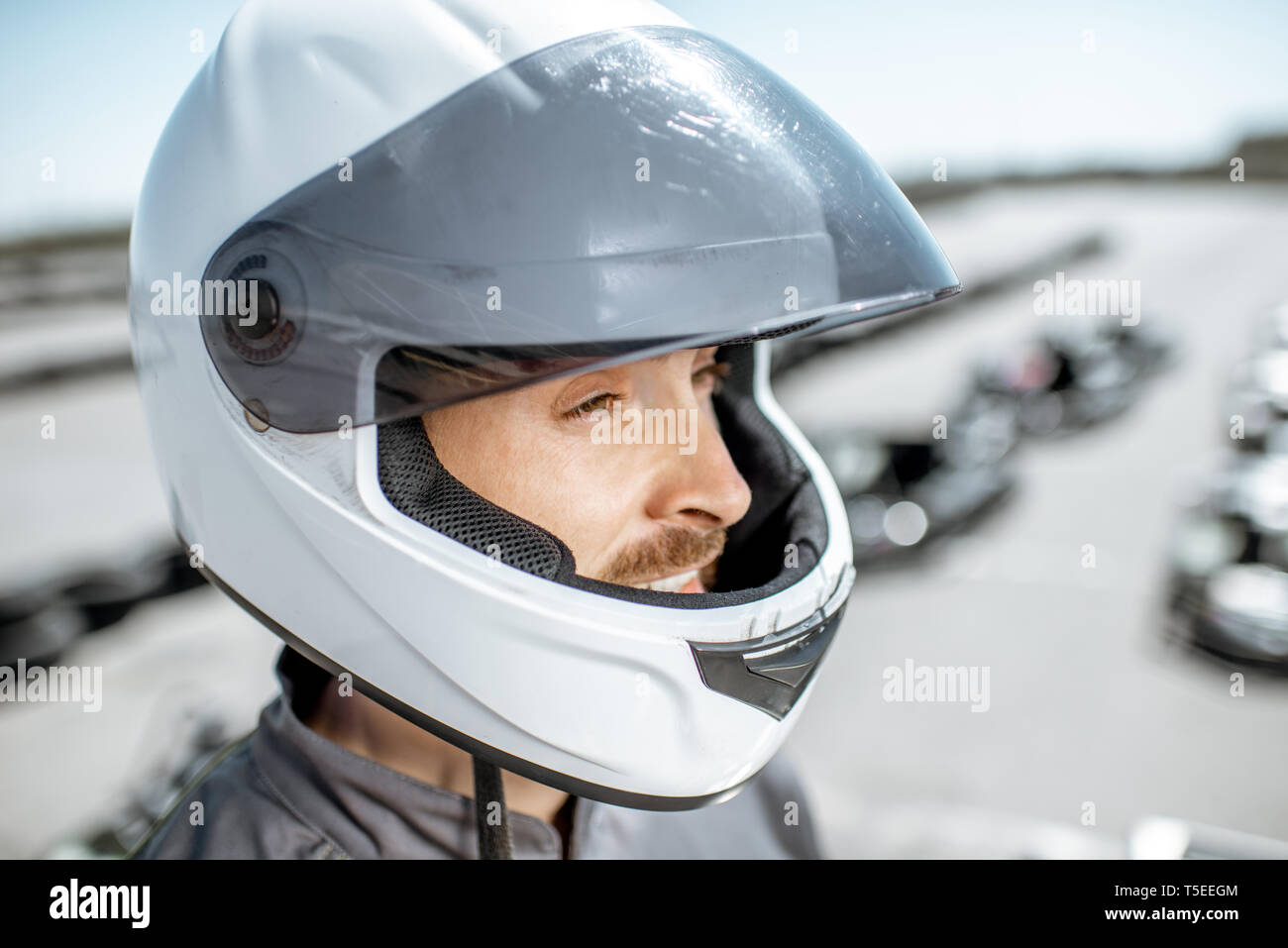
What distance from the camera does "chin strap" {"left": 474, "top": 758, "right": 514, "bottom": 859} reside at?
92cm

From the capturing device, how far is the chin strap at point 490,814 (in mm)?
922

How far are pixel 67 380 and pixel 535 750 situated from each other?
43.6ft

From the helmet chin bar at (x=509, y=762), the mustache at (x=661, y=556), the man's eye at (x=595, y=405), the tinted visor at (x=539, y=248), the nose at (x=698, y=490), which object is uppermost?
the tinted visor at (x=539, y=248)

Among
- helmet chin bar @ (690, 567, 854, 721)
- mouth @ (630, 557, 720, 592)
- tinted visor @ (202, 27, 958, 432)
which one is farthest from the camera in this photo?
mouth @ (630, 557, 720, 592)

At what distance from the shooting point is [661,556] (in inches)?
36.5

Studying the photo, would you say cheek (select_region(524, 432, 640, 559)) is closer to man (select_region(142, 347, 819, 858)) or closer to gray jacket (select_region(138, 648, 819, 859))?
man (select_region(142, 347, 819, 858))

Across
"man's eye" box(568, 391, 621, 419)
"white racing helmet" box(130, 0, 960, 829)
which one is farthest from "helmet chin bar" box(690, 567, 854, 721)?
"man's eye" box(568, 391, 621, 419)

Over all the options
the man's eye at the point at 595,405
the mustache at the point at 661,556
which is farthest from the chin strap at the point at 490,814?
the man's eye at the point at 595,405

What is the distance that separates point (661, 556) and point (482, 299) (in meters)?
0.33

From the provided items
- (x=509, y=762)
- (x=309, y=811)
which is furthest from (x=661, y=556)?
(x=309, y=811)

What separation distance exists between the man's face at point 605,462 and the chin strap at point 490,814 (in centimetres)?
24

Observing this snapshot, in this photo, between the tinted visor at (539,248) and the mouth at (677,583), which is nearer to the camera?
the tinted visor at (539,248)

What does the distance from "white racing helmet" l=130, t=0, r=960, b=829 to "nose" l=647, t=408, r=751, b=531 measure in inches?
3.8

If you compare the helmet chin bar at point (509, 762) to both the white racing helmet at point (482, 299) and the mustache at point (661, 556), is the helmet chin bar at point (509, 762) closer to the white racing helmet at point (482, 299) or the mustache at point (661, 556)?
the white racing helmet at point (482, 299)
